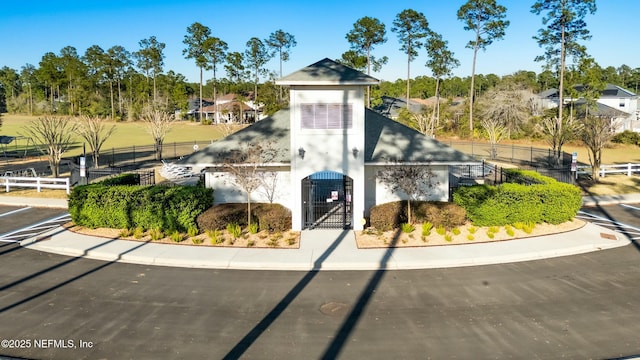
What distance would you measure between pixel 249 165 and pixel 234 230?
2811 mm

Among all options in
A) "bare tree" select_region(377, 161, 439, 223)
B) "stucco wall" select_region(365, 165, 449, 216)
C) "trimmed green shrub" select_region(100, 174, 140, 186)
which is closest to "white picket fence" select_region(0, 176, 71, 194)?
"trimmed green shrub" select_region(100, 174, 140, 186)

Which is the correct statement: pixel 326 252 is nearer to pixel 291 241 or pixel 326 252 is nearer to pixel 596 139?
pixel 291 241

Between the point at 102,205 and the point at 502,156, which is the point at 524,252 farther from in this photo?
the point at 502,156

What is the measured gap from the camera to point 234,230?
1742 centimetres

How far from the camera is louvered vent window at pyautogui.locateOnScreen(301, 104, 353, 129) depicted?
18.3 m

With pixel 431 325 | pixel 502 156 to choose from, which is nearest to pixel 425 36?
pixel 502 156

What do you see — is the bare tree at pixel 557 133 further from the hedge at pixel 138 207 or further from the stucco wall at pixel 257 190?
the hedge at pixel 138 207

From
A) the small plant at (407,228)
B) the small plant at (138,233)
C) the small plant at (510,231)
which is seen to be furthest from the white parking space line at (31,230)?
the small plant at (510,231)

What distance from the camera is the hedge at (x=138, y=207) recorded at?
58.6 feet

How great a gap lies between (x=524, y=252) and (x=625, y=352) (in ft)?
21.7

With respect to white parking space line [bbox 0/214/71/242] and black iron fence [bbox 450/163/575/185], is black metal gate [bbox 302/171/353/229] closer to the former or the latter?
black iron fence [bbox 450/163/575/185]

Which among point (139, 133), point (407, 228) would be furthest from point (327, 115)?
point (139, 133)

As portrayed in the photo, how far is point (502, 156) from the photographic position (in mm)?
47281

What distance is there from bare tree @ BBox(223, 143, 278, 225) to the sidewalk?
301 centimetres
